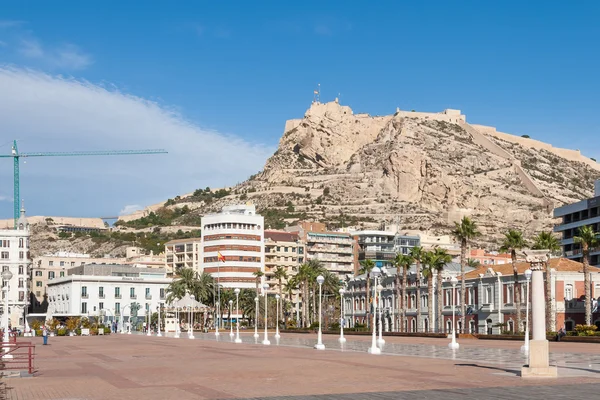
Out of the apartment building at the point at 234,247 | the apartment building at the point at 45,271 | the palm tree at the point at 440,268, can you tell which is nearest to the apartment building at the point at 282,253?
the apartment building at the point at 234,247

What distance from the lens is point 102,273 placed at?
163125 millimetres

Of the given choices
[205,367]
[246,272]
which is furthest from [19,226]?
[205,367]

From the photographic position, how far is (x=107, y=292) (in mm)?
158500

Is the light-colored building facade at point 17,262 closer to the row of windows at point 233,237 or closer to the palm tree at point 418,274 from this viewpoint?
the row of windows at point 233,237

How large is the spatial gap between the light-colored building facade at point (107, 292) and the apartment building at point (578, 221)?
69299mm

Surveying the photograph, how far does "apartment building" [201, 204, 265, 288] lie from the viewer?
166m

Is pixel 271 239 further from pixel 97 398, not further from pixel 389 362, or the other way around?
pixel 97 398

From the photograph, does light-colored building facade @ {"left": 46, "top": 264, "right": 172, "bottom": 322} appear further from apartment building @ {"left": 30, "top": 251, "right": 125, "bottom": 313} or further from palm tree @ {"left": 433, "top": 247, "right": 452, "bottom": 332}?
palm tree @ {"left": 433, "top": 247, "right": 452, "bottom": 332}

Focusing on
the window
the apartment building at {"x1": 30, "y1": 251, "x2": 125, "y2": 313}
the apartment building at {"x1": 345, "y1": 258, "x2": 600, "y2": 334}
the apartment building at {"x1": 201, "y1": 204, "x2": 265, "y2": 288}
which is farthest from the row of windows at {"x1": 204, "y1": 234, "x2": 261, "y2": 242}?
the window

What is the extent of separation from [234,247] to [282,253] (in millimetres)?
16536

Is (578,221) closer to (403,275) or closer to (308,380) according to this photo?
(403,275)

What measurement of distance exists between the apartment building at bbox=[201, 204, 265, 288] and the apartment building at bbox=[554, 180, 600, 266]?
56.9 m

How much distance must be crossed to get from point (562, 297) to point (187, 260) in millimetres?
110459

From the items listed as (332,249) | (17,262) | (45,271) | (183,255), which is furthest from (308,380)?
(45,271)
